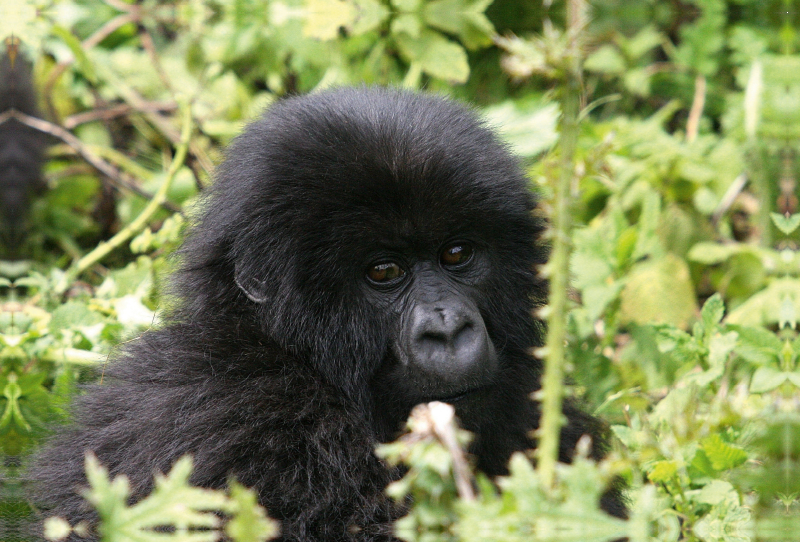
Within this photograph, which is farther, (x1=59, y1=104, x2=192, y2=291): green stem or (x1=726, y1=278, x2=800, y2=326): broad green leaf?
(x1=59, y1=104, x2=192, y2=291): green stem

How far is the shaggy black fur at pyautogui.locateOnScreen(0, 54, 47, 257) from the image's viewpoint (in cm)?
450

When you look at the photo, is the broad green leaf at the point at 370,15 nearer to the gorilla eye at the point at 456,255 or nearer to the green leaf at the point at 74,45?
the green leaf at the point at 74,45

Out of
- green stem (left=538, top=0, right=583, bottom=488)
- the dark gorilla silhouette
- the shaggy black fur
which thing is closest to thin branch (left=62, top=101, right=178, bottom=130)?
the shaggy black fur

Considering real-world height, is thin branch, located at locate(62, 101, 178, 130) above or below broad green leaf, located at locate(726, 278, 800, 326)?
above

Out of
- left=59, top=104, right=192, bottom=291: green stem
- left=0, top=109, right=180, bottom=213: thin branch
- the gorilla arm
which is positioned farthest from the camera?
left=0, top=109, right=180, bottom=213: thin branch

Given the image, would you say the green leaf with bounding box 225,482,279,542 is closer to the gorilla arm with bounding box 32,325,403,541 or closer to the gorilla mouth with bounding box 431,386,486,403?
the gorilla arm with bounding box 32,325,403,541

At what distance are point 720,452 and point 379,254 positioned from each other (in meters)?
1.17

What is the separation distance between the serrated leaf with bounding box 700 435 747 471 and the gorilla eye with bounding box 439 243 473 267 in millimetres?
906

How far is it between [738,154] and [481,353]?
320 cm

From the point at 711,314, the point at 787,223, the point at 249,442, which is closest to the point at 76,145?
the point at 249,442

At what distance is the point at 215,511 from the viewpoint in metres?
2.41

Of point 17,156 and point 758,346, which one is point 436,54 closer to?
point 17,156

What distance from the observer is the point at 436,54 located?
4.95 m

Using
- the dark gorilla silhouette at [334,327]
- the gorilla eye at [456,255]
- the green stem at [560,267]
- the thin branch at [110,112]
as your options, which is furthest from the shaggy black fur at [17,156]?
the green stem at [560,267]
